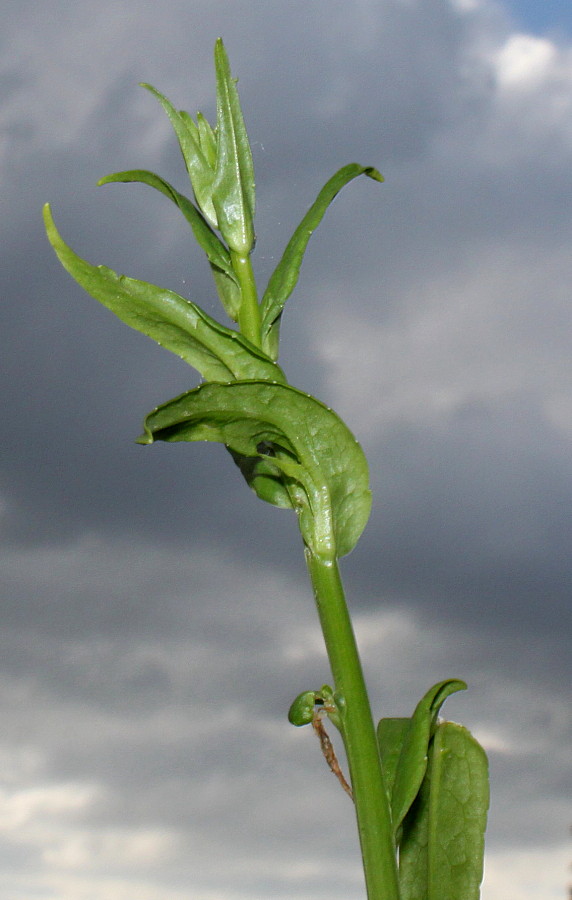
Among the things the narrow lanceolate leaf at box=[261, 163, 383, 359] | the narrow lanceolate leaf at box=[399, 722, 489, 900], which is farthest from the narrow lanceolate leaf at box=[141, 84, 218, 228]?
the narrow lanceolate leaf at box=[399, 722, 489, 900]

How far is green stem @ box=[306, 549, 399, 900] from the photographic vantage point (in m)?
1.85

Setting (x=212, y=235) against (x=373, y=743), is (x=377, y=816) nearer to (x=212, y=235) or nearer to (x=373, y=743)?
(x=373, y=743)

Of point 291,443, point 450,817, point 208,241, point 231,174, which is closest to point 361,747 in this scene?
point 450,817

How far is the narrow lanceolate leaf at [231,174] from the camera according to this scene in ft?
7.64

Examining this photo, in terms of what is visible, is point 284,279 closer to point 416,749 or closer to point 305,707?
point 305,707

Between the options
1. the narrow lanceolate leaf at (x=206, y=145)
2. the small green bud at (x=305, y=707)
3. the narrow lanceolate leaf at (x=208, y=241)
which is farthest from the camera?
the narrow lanceolate leaf at (x=206, y=145)

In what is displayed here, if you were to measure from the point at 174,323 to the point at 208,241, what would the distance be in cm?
34

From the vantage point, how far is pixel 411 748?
2088mm

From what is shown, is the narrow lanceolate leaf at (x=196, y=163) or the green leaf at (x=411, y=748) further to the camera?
the narrow lanceolate leaf at (x=196, y=163)

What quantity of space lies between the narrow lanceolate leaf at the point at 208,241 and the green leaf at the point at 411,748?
41.7 inches

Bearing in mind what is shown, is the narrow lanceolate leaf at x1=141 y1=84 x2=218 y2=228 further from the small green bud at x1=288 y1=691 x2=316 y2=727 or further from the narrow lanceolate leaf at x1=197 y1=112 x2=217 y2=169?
the small green bud at x1=288 y1=691 x2=316 y2=727

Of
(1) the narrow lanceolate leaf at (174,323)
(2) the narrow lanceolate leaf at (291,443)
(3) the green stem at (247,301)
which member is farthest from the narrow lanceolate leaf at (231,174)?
(2) the narrow lanceolate leaf at (291,443)

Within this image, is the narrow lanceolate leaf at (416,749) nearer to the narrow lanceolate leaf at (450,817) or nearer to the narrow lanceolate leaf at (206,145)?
the narrow lanceolate leaf at (450,817)

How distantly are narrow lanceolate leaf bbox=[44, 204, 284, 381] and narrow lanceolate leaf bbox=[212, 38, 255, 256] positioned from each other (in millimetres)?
332
